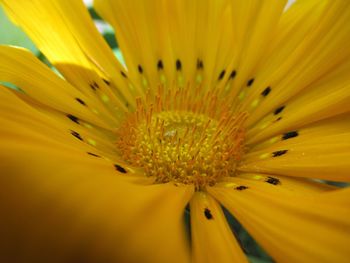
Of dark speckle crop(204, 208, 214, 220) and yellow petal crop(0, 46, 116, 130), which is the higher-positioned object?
yellow petal crop(0, 46, 116, 130)

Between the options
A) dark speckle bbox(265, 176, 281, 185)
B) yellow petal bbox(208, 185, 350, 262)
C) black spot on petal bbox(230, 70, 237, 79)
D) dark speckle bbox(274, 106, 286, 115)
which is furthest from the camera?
black spot on petal bbox(230, 70, 237, 79)

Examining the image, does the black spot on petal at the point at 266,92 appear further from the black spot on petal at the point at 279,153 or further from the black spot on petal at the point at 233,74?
the black spot on petal at the point at 279,153

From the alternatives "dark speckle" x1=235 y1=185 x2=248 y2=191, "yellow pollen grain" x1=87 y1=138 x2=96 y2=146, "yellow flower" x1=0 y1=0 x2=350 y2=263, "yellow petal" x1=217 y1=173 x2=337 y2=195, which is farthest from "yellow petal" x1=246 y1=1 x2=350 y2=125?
"yellow pollen grain" x1=87 y1=138 x2=96 y2=146

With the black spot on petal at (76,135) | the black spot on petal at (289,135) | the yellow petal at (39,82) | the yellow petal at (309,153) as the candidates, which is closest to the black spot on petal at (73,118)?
the yellow petal at (39,82)

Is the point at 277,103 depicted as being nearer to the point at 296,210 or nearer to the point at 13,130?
the point at 296,210

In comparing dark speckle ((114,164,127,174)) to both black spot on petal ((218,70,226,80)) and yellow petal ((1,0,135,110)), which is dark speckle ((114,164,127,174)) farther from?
black spot on petal ((218,70,226,80))

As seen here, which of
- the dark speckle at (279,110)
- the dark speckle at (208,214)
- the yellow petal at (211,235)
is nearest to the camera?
the yellow petal at (211,235)

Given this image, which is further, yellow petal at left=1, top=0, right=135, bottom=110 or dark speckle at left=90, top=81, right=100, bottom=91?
dark speckle at left=90, top=81, right=100, bottom=91
